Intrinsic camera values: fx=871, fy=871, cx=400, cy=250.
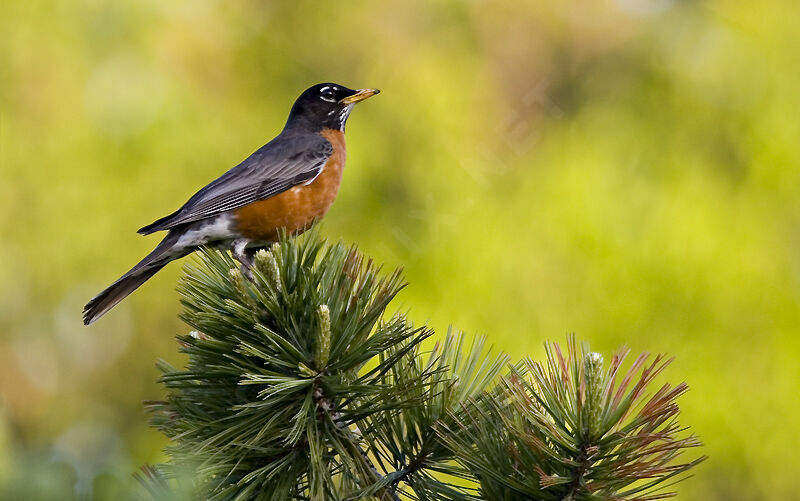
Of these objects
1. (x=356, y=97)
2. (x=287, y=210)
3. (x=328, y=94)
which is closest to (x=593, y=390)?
(x=287, y=210)

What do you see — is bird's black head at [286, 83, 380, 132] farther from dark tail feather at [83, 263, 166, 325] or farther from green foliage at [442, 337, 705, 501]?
green foliage at [442, 337, 705, 501]

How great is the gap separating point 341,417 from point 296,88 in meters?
4.94

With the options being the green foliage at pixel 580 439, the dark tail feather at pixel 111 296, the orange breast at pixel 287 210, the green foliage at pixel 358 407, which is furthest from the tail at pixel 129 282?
the green foliage at pixel 580 439

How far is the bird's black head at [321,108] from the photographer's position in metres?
3.64

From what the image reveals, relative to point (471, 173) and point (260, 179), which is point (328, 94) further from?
point (471, 173)

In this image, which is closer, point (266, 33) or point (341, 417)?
point (341, 417)

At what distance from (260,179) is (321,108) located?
2.54 ft

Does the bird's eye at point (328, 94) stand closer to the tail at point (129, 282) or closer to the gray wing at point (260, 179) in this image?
the gray wing at point (260, 179)

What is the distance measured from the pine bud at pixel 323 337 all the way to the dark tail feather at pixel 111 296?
40.5 inches

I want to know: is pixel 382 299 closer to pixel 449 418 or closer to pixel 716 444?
pixel 449 418

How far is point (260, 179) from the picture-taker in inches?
119

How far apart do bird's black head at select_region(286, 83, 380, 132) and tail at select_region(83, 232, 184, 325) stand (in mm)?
989

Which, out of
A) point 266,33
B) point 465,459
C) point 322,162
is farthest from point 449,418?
point 266,33

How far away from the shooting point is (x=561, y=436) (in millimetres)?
1211
